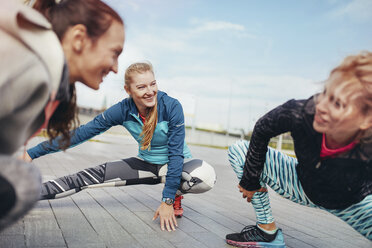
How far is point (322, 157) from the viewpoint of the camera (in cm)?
180

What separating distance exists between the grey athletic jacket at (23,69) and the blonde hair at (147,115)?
1.69 metres

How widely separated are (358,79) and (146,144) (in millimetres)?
1729

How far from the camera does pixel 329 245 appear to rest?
7.91 ft

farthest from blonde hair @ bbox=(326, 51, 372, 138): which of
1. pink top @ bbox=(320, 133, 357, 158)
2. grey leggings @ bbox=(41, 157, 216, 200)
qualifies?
grey leggings @ bbox=(41, 157, 216, 200)

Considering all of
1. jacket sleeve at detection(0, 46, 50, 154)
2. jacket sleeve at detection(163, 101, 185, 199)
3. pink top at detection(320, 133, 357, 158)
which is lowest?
jacket sleeve at detection(163, 101, 185, 199)

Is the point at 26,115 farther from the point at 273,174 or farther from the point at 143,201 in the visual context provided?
the point at 143,201

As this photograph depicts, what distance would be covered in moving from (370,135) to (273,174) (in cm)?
65

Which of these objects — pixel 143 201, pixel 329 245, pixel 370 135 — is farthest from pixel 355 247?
pixel 143 201

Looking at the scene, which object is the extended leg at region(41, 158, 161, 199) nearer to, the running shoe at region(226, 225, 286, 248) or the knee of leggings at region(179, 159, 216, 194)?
the knee of leggings at region(179, 159, 216, 194)

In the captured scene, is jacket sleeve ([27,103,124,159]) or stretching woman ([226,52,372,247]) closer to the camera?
stretching woman ([226,52,372,247])

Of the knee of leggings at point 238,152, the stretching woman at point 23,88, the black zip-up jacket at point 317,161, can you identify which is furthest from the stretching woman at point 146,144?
the stretching woman at point 23,88

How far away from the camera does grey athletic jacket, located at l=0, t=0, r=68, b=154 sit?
932 mm

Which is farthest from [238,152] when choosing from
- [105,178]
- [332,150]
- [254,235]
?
[105,178]

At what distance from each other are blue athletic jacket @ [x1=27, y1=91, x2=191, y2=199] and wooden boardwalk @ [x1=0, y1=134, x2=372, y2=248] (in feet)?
1.29
